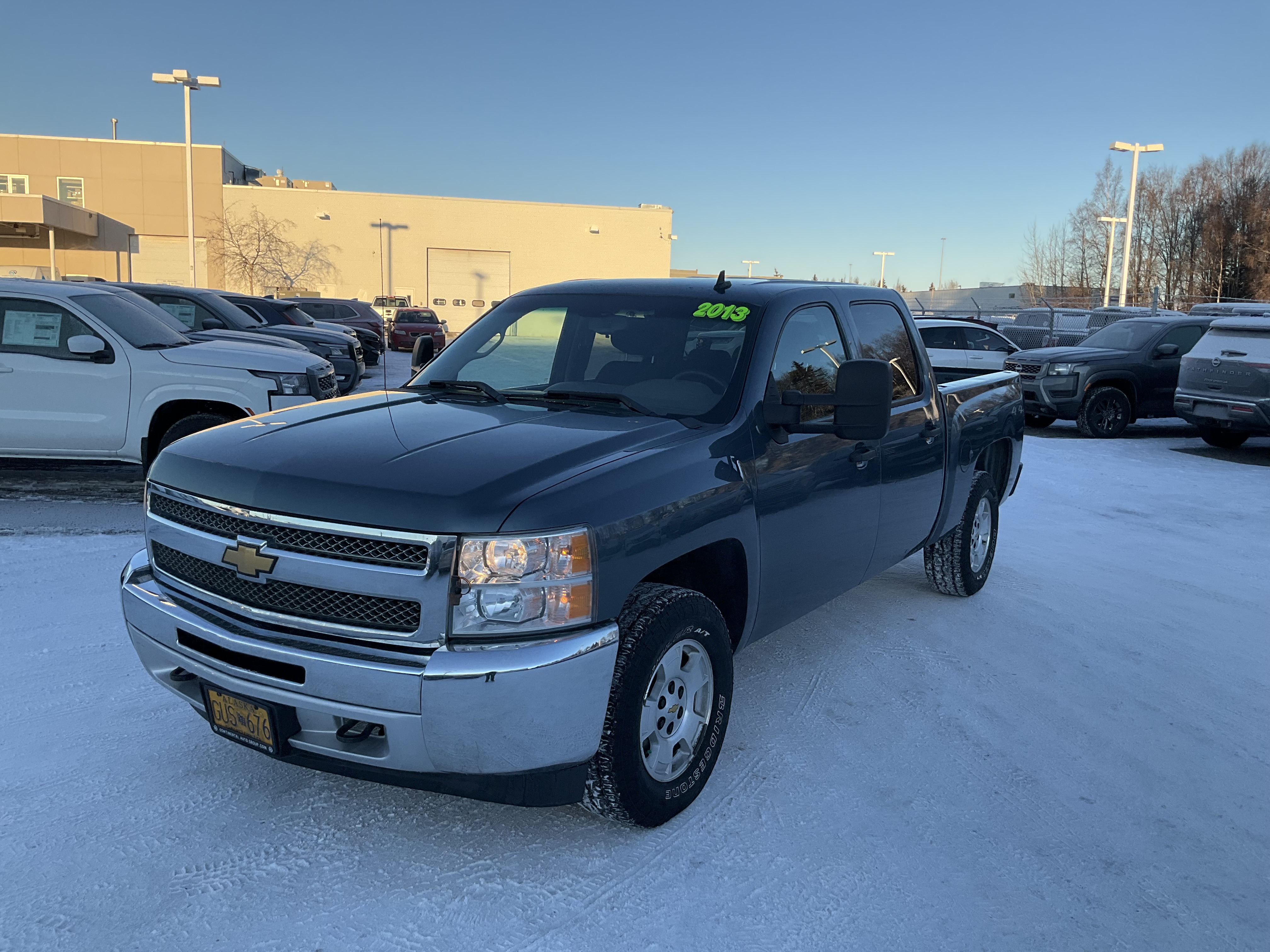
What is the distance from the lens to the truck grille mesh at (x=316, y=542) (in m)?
2.79

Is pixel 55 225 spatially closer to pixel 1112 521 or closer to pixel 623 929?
pixel 1112 521

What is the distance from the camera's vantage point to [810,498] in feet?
13.3

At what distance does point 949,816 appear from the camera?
3.52 metres

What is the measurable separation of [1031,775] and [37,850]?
3463mm

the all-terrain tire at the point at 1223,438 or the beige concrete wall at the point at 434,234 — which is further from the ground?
the beige concrete wall at the point at 434,234

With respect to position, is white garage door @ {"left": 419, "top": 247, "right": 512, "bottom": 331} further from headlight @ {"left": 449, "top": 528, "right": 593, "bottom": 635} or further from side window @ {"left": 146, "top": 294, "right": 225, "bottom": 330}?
headlight @ {"left": 449, "top": 528, "right": 593, "bottom": 635}

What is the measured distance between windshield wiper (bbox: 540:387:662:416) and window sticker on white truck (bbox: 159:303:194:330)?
10447 mm

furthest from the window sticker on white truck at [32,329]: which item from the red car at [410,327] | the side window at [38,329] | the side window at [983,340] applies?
the red car at [410,327]

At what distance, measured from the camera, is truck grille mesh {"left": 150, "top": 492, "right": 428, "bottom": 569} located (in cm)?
279

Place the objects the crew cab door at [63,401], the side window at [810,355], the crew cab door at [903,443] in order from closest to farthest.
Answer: the side window at [810,355]
the crew cab door at [903,443]
the crew cab door at [63,401]

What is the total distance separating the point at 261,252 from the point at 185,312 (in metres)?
45.4

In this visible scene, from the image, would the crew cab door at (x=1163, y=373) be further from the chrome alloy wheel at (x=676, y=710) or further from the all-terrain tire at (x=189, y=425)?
the chrome alloy wheel at (x=676, y=710)

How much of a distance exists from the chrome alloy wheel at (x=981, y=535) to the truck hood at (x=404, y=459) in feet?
10.4

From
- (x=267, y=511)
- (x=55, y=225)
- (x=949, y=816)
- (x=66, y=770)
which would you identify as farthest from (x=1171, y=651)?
(x=55, y=225)
